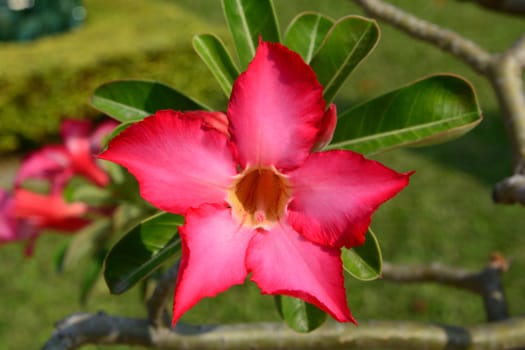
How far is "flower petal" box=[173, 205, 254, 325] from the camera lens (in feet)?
1.85

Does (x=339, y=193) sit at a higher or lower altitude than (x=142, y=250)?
higher

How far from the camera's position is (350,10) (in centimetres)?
817

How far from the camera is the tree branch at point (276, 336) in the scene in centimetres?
98

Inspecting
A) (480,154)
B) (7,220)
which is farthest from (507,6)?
(480,154)

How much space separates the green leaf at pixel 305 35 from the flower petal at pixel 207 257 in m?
0.32

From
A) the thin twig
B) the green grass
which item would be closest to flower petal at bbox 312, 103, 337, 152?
the thin twig

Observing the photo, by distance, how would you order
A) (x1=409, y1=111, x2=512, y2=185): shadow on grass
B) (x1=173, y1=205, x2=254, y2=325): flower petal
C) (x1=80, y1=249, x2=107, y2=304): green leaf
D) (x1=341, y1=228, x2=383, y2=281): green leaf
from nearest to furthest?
(x1=173, y1=205, x2=254, y2=325): flower petal
(x1=341, y1=228, x2=383, y2=281): green leaf
(x1=80, y1=249, x2=107, y2=304): green leaf
(x1=409, y1=111, x2=512, y2=185): shadow on grass

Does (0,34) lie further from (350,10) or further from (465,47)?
(465,47)

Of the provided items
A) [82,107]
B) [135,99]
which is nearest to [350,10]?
[82,107]

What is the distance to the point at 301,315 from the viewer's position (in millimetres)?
807

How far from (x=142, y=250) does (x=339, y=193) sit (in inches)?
10.6

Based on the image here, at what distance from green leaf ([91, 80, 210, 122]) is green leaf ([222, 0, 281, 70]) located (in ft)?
0.29

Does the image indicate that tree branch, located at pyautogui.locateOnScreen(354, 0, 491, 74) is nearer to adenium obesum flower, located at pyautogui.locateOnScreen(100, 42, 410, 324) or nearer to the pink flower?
the pink flower

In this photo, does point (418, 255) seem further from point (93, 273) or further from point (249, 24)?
point (249, 24)
